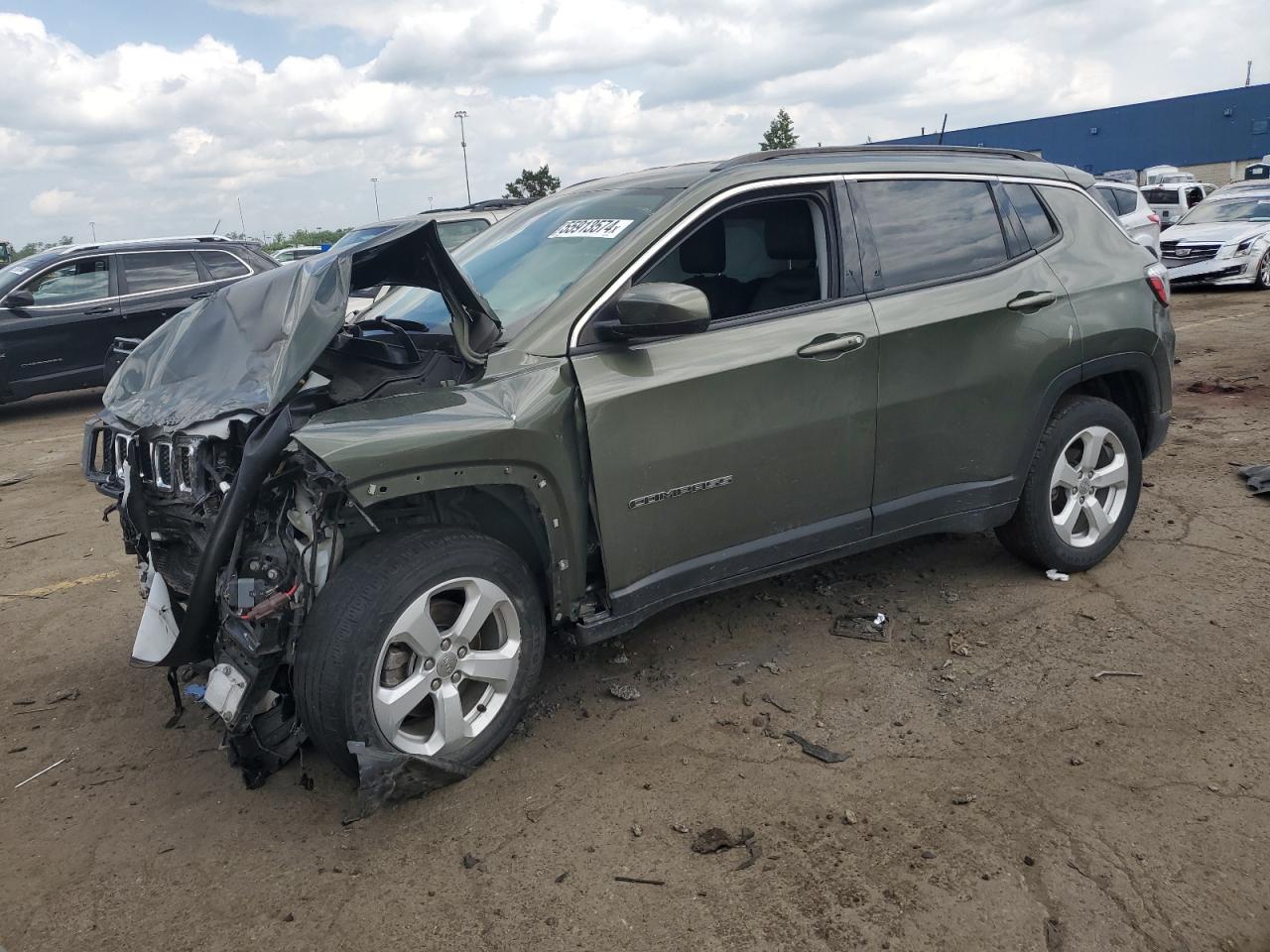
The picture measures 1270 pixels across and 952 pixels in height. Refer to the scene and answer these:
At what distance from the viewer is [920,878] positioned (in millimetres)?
2664

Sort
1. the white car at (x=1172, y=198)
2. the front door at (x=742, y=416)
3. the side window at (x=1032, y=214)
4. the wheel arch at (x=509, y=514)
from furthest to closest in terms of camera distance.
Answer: the white car at (x=1172, y=198) < the side window at (x=1032, y=214) < the front door at (x=742, y=416) < the wheel arch at (x=509, y=514)

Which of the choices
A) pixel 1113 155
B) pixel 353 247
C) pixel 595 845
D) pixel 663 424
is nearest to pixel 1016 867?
pixel 595 845

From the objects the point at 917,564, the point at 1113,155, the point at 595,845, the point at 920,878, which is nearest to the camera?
the point at 920,878

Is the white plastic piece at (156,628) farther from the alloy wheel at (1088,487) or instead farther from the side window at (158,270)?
the side window at (158,270)

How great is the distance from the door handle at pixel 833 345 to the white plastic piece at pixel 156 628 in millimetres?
2350

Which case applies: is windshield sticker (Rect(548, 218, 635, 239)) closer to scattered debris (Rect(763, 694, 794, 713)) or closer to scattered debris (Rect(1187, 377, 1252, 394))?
scattered debris (Rect(763, 694, 794, 713))

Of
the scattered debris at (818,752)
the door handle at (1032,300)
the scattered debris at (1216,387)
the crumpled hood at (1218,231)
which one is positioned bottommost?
the scattered debris at (1216,387)

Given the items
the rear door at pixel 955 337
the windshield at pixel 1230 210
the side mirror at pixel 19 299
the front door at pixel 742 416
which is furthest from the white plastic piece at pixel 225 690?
the windshield at pixel 1230 210

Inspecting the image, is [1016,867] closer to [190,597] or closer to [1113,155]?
[190,597]

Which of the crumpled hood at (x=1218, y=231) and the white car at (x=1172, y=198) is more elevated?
the white car at (x=1172, y=198)

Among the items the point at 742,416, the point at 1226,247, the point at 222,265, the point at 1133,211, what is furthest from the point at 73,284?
the point at 1226,247

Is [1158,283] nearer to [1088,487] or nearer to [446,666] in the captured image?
[1088,487]

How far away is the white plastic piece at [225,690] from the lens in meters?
2.98

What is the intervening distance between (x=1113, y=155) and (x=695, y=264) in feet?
162
